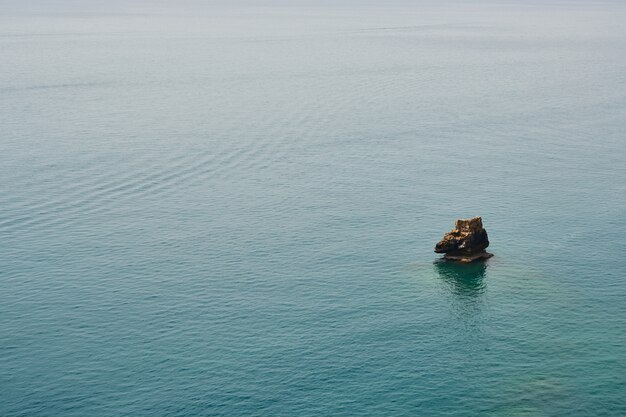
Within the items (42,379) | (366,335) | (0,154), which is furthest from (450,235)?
(0,154)

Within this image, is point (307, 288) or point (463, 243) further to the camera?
point (463, 243)

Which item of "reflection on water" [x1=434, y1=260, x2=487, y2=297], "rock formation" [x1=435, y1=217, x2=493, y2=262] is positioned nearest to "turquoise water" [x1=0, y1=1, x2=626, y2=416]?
"reflection on water" [x1=434, y1=260, x2=487, y2=297]

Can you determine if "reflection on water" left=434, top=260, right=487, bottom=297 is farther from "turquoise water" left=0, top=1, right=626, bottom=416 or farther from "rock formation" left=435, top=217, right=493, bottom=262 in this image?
"rock formation" left=435, top=217, right=493, bottom=262

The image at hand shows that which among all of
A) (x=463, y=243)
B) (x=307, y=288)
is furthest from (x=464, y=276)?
(x=307, y=288)

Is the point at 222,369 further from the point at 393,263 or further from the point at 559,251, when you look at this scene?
the point at 559,251

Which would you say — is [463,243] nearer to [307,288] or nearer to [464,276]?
[464,276]
